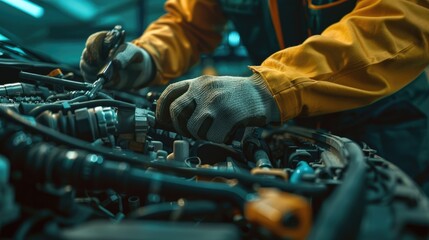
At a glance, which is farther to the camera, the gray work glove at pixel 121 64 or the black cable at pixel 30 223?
the gray work glove at pixel 121 64

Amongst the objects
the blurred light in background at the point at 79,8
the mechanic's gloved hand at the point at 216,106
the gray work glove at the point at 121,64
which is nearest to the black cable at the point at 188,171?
the mechanic's gloved hand at the point at 216,106

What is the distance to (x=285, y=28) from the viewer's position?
1483 millimetres

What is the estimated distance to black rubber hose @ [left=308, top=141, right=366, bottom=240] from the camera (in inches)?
16.2

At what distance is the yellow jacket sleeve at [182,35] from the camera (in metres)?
1.67

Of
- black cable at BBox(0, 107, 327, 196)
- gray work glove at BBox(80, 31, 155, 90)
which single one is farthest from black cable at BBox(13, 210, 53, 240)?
gray work glove at BBox(80, 31, 155, 90)

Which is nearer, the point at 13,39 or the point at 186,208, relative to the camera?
the point at 186,208

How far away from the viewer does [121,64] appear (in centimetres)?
133

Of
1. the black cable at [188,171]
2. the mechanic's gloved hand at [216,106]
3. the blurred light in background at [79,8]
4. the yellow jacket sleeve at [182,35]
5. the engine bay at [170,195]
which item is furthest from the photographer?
the blurred light in background at [79,8]

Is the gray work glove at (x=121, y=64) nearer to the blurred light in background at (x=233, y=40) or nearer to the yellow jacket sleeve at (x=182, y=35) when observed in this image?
the yellow jacket sleeve at (x=182, y=35)

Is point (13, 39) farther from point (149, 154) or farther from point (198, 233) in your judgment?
point (198, 233)

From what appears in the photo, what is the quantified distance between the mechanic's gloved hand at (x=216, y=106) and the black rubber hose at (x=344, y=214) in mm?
449

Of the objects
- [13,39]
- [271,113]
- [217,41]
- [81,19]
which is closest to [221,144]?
[271,113]

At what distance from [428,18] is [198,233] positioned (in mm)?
982

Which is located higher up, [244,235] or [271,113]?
[271,113]
